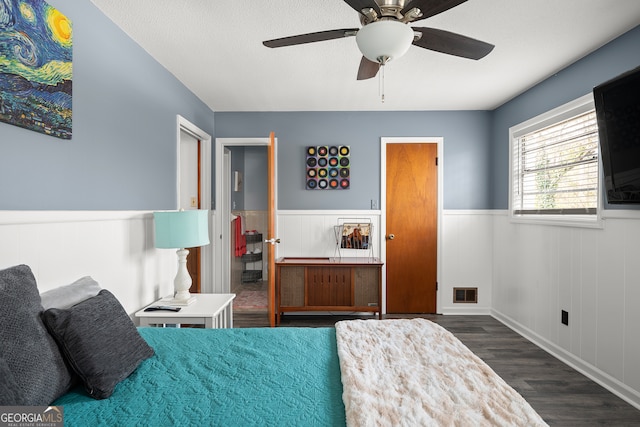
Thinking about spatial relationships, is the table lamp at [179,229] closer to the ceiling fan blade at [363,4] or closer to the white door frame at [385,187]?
the ceiling fan blade at [363,4]

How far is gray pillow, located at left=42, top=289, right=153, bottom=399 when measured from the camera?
3.90 feet

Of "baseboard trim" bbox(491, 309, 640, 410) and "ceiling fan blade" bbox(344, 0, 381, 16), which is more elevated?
"ceiling fan blade" bbox(344, 0, 381, 16)

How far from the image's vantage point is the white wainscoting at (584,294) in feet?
7.32

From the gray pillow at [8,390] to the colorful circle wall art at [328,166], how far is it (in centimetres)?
335

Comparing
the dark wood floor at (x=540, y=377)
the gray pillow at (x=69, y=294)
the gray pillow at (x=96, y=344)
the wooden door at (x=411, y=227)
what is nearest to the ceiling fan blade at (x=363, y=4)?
the gray pillow at (x=96, y=344)

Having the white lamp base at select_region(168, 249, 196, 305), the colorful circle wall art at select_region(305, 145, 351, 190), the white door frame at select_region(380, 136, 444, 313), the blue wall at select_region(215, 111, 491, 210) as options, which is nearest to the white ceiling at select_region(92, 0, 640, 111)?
the blue wall at select_region(215, 111, 491, 210)

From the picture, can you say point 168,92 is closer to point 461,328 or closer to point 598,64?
point 598,64

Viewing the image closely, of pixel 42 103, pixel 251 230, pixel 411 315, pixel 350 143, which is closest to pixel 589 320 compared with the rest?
pixel 411 315

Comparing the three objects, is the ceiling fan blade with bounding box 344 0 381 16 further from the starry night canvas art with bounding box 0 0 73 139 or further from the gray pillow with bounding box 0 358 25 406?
the gray pillow with bounding box 0 358 25 406

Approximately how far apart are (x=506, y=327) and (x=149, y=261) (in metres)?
3.63

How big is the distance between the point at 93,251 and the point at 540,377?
3254 millimetres

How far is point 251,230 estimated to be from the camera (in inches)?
226

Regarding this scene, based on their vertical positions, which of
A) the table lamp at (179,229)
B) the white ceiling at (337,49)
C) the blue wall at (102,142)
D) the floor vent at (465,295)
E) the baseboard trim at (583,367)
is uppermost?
the white ceiling at (337,49)

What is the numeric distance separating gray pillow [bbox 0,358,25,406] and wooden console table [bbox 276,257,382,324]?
2.77 meters
